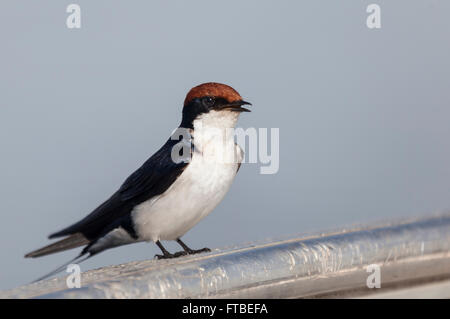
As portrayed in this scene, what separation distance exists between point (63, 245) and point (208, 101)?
0.83m

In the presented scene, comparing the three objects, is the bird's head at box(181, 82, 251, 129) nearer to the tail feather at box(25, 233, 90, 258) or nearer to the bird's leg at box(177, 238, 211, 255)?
the bird's leg at box(177, 238, 211, 255)

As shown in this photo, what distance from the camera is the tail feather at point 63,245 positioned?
2586 mm

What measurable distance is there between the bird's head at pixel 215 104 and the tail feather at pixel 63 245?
2.24 feet

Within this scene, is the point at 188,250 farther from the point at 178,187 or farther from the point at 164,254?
the point at 178,187

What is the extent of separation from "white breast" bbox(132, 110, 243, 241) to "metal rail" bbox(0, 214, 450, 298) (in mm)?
605

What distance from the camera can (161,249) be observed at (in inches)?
105

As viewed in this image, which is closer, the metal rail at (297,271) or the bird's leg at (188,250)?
the metal rail at (297,271)

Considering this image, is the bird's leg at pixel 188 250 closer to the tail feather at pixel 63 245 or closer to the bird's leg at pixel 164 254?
the bird's leg at pixel 164 254

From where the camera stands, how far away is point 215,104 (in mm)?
2645

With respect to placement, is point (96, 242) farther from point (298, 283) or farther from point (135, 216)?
point (298, 283)

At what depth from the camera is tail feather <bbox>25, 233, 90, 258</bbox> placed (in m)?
2.59

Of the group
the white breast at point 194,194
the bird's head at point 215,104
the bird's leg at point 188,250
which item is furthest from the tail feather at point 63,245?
the bird's head at point 215,104
